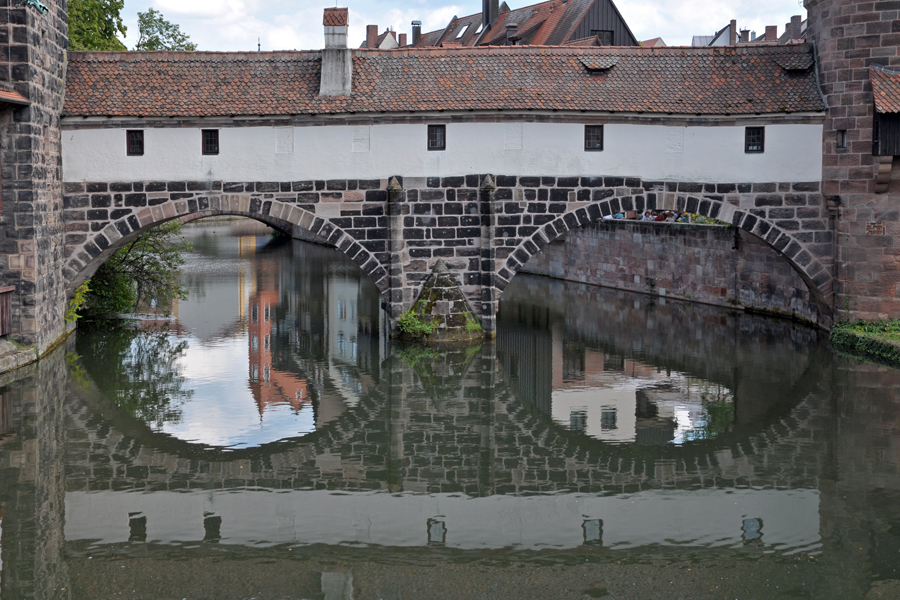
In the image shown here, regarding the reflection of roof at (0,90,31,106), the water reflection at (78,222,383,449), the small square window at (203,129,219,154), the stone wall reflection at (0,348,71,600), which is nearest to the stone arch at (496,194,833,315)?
the water reflection at (78,222,383,449)

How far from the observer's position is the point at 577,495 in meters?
9.52

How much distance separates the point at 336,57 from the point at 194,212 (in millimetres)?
3748

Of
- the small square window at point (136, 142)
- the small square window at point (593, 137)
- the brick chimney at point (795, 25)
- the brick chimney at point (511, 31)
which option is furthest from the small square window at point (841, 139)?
the brick chimney at point (795, 25)

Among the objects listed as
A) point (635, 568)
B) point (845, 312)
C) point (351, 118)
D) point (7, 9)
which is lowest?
point (635, 568)

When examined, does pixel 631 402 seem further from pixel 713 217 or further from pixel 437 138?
pixel 437 138

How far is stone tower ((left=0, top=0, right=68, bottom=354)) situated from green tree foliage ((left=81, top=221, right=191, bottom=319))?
4.41 meters

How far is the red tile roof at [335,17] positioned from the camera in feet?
58.1

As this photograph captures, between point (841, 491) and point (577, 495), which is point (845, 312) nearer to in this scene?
point (841, 491)

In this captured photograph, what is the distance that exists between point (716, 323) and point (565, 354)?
15.5 ft

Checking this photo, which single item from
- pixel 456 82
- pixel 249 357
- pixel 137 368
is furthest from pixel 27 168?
pixel 456 82

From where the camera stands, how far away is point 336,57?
694 inches

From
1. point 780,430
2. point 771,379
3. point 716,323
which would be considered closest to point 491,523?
point 780,430

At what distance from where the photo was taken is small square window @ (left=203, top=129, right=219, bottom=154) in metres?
17.4

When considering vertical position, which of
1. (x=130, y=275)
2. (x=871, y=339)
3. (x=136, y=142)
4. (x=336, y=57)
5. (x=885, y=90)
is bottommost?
(x=871, y=339)
